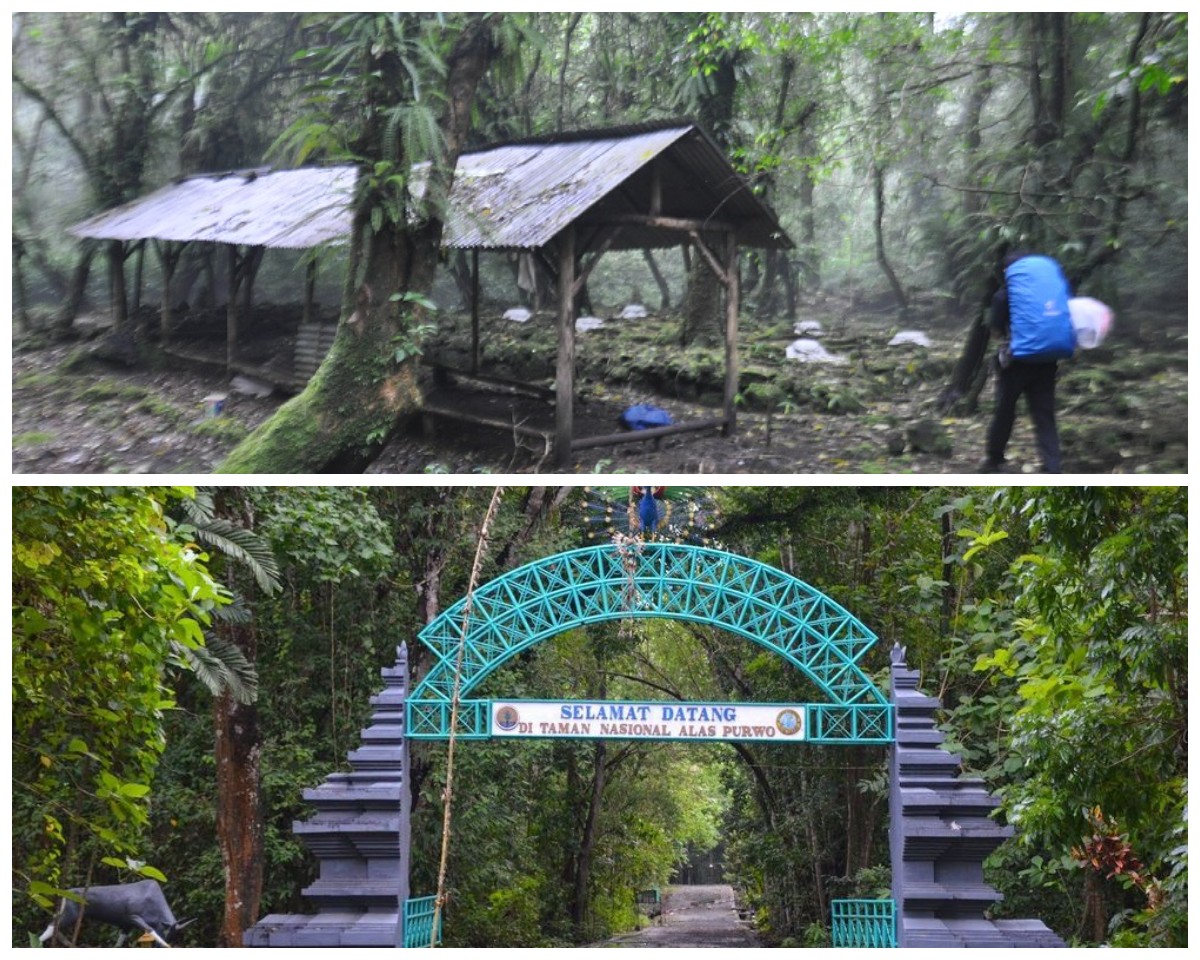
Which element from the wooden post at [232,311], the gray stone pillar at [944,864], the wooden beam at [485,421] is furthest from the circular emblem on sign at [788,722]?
the wooden post at [232,311]

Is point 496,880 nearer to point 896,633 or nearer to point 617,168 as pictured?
point 896,633

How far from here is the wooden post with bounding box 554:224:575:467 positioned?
5.21 meters

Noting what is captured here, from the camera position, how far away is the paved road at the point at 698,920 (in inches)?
549

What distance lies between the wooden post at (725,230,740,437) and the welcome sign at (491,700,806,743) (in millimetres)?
1471

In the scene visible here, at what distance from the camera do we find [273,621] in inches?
366

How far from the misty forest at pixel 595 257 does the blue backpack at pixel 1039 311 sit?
11 cm

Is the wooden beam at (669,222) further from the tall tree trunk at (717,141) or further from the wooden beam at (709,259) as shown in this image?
the tall tree trunk at (717,141)

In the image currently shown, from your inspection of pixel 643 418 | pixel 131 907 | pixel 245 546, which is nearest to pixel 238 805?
pixel 131 907

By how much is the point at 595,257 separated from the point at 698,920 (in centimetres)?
1737

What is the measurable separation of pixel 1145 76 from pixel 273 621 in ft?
22.2

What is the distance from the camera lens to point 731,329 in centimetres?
559

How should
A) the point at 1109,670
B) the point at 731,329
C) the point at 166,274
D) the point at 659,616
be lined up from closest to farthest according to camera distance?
the point at 1109,670
the point at 731,329
the point at 166,274
the point at 659,616

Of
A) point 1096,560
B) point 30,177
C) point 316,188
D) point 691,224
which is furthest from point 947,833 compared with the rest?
point 30,177

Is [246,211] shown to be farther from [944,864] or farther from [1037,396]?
[944,864]
